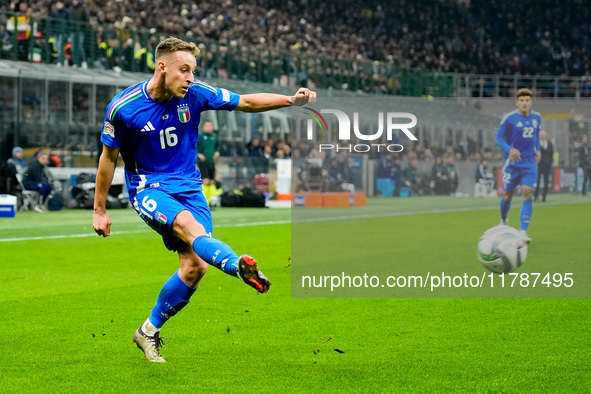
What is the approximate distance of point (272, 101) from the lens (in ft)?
18.9

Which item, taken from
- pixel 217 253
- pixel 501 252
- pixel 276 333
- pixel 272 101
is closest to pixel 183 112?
pixel 272 101

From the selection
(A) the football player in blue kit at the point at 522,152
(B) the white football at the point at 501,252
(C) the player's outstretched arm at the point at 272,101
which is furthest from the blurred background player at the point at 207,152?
(C) the player's outstretched arm at the point at 272,101

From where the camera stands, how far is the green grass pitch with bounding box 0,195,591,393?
5180 mm

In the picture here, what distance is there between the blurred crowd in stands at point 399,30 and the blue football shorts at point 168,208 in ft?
78.5

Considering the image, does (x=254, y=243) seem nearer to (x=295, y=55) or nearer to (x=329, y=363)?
(x=329, y=363)

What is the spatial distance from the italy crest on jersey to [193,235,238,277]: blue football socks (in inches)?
33.7

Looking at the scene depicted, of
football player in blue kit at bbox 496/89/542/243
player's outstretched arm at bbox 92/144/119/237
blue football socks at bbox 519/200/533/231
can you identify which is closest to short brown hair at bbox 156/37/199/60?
player's outstretched arm at bbox 92/144/119/237

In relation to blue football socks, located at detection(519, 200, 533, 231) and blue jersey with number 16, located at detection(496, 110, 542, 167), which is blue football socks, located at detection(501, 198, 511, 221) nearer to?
blue football socks, located at detection(519, 200, 533, 231)

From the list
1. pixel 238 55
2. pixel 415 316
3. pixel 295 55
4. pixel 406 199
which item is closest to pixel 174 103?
pixel 415 316

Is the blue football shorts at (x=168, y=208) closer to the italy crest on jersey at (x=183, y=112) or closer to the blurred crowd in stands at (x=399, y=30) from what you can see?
the italy crest on jersey at (x=183, y=112)

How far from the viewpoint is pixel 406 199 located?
13867 millimetres

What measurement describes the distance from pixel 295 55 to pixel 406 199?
16.4 m

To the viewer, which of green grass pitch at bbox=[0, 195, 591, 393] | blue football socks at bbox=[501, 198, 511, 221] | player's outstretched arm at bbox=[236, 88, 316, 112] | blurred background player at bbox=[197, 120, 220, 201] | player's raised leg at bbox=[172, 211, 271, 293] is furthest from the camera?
blurred background player at bbox=[197, 120, 220, 201]

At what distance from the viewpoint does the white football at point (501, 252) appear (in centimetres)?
1000
